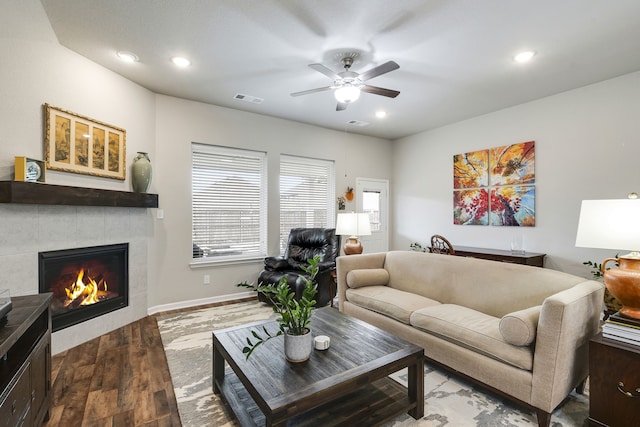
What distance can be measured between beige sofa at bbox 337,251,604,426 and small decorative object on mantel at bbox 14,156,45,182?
2.88 m

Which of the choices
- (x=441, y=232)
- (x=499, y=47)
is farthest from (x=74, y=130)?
(x=441, y=232)

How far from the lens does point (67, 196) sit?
2.70m

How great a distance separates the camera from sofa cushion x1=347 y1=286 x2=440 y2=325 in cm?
260

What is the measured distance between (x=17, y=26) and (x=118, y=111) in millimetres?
1073

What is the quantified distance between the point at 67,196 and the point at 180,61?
166 cm

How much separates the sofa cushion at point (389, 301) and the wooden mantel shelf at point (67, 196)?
2.58m

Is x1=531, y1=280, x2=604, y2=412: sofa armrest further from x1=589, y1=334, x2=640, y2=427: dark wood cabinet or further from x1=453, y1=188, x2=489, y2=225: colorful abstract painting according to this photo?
x1=453, y1=188, x2=489, y2=225: colorful abstract painting

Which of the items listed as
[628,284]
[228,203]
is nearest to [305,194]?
[228,203]

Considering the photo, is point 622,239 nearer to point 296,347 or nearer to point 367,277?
point 296,347

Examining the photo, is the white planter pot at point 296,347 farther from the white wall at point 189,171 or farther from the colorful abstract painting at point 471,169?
the colorful abstract painting at point 471,169

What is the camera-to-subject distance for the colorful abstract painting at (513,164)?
13.7 ft

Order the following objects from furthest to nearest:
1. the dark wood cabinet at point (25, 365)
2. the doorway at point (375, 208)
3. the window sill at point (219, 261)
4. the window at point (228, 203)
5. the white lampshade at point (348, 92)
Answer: the doorway at point (375, 208) < the window at point (228, 203) < the window sill at point (219, 261) < the white lampshade at point (348, 92) < the dark wood cabinet at point (25, 365)

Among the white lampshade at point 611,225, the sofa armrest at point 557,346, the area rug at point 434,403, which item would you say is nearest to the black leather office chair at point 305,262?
the area rug at point 434,403

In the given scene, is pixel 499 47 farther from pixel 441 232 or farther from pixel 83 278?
pixel 83 278
